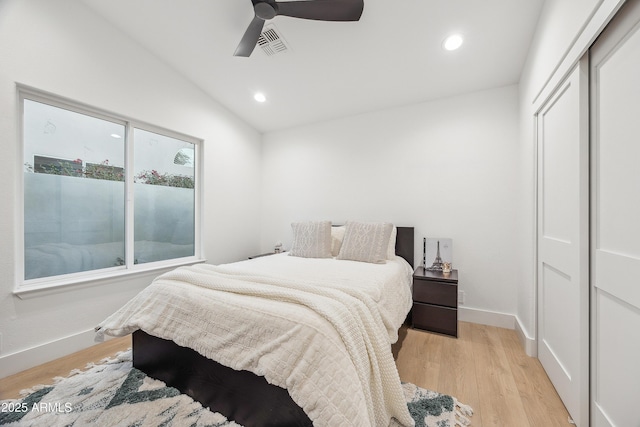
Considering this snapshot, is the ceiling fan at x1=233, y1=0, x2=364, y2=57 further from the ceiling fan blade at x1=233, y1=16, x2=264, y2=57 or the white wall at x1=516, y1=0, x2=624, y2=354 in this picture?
the white wall at x1=516, y1=0, x2=624, y2=354

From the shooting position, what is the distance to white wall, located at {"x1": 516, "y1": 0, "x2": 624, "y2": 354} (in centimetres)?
121

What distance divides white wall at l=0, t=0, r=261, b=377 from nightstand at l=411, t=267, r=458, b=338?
2.53 metres

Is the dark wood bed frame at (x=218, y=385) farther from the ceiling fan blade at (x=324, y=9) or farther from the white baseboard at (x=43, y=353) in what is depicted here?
the ceiling fan blade at (x=324, y=9)

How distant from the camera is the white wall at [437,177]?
2.54 meters

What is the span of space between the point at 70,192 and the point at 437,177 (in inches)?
140

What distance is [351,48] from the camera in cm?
231

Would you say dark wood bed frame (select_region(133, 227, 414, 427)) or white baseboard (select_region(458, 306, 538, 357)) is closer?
dark wood bed frame (select_region(133, 227, 414, 427))

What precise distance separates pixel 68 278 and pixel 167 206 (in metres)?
1.08

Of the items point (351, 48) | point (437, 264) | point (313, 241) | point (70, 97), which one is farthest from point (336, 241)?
point (70, 97)

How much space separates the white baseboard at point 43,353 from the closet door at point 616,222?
3.44 meters

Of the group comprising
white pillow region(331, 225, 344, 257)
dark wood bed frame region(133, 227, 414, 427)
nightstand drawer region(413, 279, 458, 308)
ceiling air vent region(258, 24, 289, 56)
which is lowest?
dark wood bed frame region(133, 227, 414, 427)

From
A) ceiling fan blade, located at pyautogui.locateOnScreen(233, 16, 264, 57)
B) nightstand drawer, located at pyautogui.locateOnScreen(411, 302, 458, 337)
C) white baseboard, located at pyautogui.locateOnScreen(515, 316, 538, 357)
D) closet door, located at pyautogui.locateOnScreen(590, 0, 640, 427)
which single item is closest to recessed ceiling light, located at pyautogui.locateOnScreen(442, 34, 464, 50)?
closet door, located at pyautogui.locateOnScreen(590, 0, 640, 427)

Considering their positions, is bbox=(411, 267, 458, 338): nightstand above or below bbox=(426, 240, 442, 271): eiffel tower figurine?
below

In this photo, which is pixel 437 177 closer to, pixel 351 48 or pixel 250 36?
pixel 351 48
